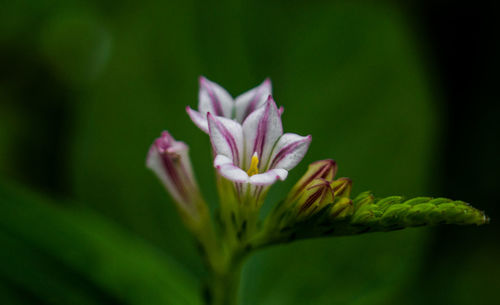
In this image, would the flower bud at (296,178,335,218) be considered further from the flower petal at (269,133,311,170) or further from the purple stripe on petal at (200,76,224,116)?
the purple stripe on petal at (200,76,224,116)

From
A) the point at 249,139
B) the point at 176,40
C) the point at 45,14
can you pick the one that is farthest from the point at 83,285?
the point at 45,14

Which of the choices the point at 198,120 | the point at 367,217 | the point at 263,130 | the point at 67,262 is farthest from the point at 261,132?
the point at 67,262

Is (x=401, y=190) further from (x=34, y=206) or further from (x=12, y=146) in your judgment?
(x=12, y=146)

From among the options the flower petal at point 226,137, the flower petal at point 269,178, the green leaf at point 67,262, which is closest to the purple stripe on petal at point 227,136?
the flower petal at point 226,137

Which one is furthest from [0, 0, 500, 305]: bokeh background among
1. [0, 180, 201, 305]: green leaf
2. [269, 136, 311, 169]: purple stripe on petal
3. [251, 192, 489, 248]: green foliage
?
[269, 136, 311, 169]: purple stripe on petal

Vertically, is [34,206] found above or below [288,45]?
below

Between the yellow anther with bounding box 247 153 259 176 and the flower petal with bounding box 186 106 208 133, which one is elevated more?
the flower petal with bounding box 186 106 208 133

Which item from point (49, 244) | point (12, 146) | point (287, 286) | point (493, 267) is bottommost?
point (493, 267)
